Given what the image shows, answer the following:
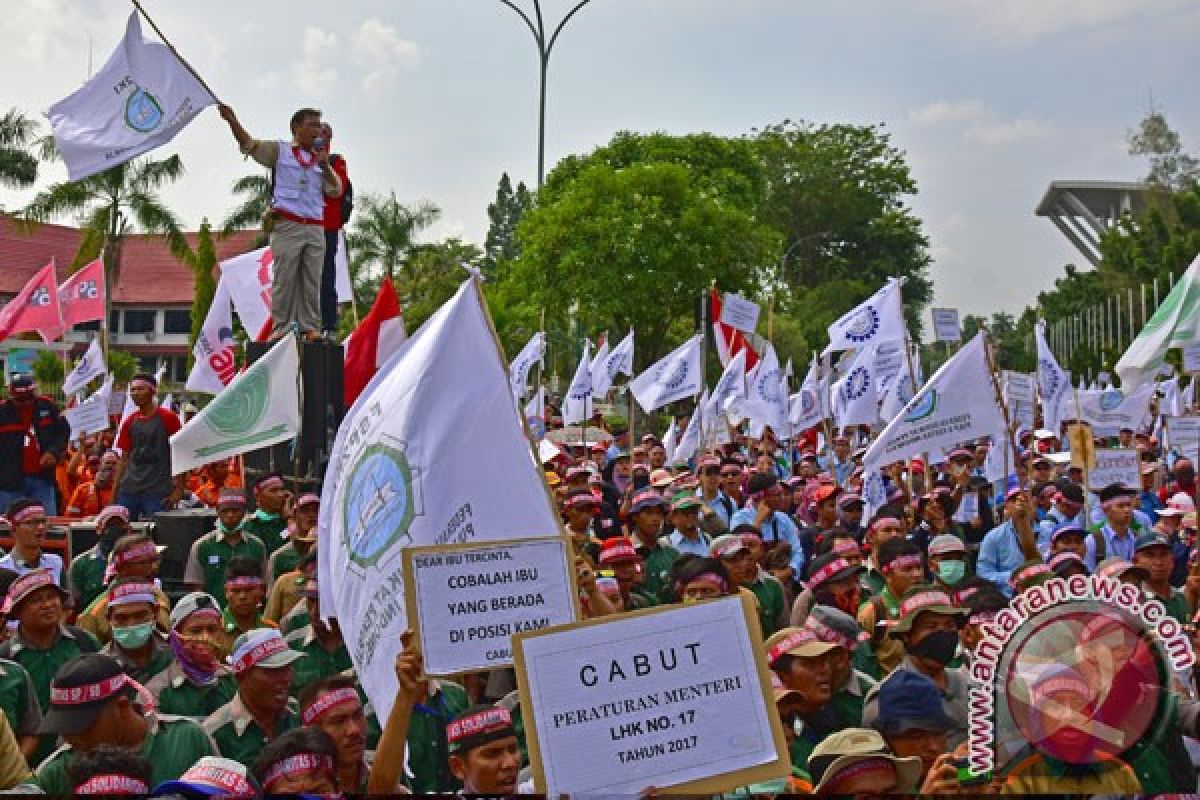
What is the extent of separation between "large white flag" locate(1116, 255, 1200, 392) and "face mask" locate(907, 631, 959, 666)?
4576 mm

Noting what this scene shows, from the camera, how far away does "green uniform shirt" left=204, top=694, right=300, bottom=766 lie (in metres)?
5.77

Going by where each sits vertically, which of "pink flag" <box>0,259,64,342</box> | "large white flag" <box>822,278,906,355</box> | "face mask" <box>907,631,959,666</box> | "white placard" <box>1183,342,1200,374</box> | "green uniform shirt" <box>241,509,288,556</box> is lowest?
"face mask" <box>907,631,959,666</box>

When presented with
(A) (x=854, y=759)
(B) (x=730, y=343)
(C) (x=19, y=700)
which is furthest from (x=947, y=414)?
(B) (x=730, y=343)

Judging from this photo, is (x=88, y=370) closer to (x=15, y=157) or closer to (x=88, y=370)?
(x=88, y=370)

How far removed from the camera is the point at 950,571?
29.5ft

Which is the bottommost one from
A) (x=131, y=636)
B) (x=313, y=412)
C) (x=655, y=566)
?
(x=131, y=636)

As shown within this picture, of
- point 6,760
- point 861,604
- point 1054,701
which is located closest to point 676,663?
point 1054,701

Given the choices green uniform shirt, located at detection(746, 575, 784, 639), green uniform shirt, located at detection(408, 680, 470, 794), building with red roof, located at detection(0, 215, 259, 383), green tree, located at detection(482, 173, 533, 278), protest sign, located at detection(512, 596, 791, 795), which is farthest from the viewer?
green tree, located at detection(482, 173, 533, 278)

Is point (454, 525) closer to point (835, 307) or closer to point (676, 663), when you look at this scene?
point (676, 663)

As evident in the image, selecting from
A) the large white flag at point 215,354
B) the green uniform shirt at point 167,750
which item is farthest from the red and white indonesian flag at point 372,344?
the green uniform shirt at point 167,750

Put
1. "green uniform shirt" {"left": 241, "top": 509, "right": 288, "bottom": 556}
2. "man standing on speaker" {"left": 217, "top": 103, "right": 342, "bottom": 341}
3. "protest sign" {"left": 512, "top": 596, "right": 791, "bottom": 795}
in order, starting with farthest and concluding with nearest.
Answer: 1. "man standing on speaker" {"left": 217, "top": 103, "right": 342, "bottom": 341}
2. "green uniform shirt" {"left": 241, "top": 509, "right": 288, "bottom": 556}
3. "protest sign" {"left": 512, "top": 596, "right": 791, "bottom": 795}

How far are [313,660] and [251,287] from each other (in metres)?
7.95

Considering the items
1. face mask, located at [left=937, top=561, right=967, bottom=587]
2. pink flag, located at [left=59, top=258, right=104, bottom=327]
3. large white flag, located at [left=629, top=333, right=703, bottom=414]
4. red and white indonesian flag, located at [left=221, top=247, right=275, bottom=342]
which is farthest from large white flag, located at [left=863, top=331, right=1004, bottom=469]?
pink flag, located at [left=59, top=258, right=104, bottom=327]

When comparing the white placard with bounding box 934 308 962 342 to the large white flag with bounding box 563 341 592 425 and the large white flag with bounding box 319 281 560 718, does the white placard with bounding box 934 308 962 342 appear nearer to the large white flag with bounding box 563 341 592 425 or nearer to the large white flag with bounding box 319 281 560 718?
the large white flag with bounding box 563 341 592 425
